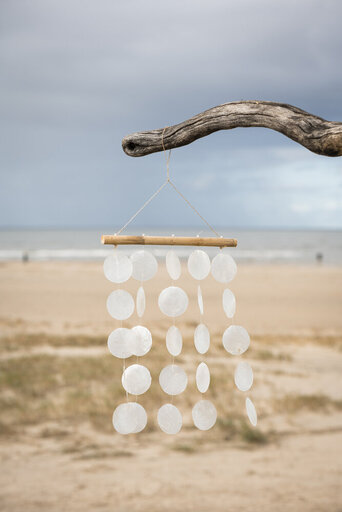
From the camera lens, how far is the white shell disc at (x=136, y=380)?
5.62ft

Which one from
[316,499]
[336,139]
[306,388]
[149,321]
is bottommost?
[316,499]

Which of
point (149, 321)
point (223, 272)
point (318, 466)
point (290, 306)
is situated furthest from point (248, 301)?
point (223, 272)

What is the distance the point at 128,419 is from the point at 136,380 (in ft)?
0.43

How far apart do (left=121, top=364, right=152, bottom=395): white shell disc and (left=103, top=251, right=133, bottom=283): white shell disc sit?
11.7 inches

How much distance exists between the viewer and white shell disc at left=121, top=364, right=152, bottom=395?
1713mm

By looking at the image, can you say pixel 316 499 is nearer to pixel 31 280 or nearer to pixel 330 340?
pixel 330 340

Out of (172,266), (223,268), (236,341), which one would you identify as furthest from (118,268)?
(236,341)

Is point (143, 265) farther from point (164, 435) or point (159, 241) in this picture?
point (164, 435)

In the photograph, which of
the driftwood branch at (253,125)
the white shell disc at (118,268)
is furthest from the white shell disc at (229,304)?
the driftwood branch at (253,125)

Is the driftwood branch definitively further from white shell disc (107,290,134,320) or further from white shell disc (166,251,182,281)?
white shell disc (107,290,134,320)

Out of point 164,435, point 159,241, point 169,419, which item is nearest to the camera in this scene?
point 159,241

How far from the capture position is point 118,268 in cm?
169

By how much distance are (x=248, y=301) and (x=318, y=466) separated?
37.1 feet

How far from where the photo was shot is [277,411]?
6441 mm
